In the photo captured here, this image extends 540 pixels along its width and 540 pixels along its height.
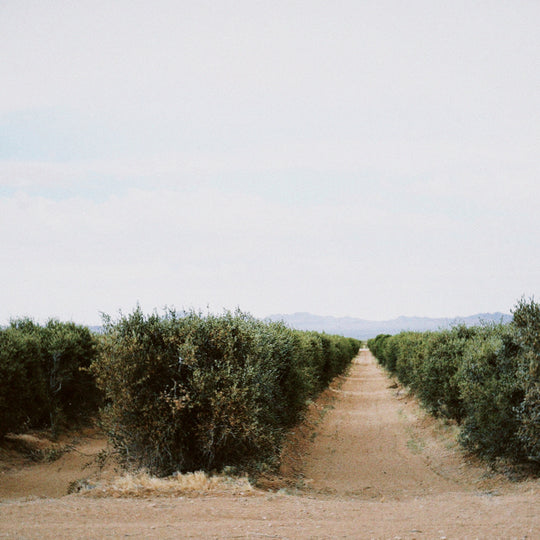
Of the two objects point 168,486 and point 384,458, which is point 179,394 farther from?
point 384,458

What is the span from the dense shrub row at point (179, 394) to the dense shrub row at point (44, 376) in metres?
3.97

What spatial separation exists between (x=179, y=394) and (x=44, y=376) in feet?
33.6

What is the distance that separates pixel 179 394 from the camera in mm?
9477

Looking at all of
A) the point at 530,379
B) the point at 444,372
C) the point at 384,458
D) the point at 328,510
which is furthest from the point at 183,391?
the point at 444,372

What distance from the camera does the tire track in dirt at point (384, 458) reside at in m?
11.7

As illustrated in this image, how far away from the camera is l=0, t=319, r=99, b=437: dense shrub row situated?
14.8 m

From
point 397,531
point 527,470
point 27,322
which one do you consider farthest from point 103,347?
point 27,322

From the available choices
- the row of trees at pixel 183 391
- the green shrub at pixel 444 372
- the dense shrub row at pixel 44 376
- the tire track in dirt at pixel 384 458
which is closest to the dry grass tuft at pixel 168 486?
the row of trees at pixel 183 391

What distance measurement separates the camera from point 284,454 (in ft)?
45.4

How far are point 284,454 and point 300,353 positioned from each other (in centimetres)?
429

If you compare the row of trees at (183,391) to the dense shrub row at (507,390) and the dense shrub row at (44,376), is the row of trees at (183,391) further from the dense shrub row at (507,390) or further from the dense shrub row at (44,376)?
the dense shrub row at (507,390)

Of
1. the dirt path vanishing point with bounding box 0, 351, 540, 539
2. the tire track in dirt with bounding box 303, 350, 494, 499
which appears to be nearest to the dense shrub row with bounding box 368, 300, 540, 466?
the dirt path vanishing point with bounding box 0, 351, 540, 539

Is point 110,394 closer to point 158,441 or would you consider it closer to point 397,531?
point 158,441

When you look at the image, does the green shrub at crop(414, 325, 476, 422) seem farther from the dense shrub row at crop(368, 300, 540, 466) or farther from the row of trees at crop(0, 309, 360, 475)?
the row of trees at crop(0, 309, 360, 475)
